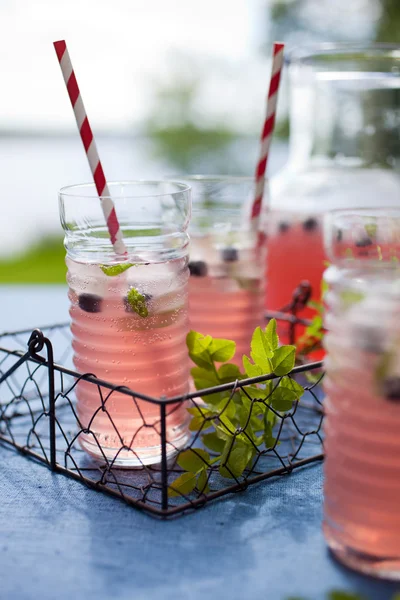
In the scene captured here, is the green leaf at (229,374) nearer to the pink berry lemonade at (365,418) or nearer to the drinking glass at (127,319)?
the drinking glass at (127,319)

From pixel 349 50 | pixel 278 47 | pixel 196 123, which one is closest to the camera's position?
pixel 278 47

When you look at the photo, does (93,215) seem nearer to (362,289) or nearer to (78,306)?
(78,306)

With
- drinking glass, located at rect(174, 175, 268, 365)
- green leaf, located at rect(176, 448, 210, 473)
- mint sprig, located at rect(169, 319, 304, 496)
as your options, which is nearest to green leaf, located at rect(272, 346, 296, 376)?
mint sprig, located at rect(169, 319, 304, 496)

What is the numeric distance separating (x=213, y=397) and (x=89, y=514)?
7.1 inches

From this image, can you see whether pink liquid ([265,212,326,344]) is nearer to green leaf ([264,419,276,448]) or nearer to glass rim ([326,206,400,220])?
green leaf ([264,419,276,448])

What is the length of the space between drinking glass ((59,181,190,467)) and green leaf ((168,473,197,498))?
0.08 m

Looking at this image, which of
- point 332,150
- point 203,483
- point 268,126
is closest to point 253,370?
point 203,483

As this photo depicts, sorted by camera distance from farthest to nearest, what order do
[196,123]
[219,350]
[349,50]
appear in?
[196,123]
[349,50]
[219,350]

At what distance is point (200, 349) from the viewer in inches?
34.1

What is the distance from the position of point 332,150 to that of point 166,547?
31.3 inches

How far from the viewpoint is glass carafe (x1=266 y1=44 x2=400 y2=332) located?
122 centimetres

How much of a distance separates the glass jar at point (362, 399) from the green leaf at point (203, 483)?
0.14 metres

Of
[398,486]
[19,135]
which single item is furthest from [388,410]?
[19,135]

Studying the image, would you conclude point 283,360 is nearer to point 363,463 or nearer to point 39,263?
point 363,463
